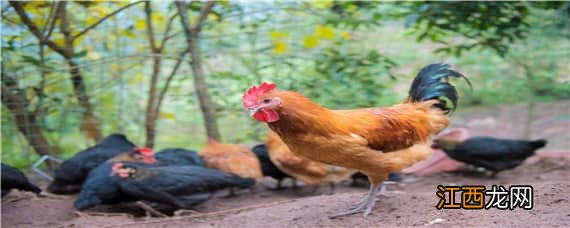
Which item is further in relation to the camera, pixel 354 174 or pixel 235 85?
pixel 235 85

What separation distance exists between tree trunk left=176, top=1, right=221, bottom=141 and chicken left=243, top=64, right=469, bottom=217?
293 centimetres

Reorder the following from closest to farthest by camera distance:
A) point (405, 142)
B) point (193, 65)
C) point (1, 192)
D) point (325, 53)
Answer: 1. point (405, 142)
2. point (1, 192)
3. point (193, 65)
4. point (325, 53)

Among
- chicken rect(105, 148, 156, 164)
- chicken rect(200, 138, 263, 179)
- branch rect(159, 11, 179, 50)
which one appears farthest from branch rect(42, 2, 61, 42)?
chicken rect(200, 138, 263, 179)

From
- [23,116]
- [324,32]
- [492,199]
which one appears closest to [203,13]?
[324,32]

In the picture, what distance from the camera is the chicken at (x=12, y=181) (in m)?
4.94

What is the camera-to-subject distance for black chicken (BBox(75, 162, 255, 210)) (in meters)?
4.93

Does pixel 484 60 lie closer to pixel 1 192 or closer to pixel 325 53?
pixel 325 53

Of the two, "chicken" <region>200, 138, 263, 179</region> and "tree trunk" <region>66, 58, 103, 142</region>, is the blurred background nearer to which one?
"tree trunk" <region>66, 58, 103, 142</region>

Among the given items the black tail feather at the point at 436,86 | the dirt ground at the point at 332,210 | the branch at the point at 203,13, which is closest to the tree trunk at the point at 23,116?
the dirt ground at the point at 332,210

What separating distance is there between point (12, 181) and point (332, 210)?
A: 295cm

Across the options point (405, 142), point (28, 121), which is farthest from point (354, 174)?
point (28, 121)

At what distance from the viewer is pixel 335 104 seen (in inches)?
267

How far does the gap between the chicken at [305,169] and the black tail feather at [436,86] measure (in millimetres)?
1346

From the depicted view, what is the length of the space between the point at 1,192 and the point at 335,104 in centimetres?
381
